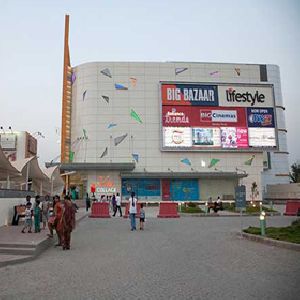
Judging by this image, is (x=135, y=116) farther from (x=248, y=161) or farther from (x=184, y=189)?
(x=248, y=161)

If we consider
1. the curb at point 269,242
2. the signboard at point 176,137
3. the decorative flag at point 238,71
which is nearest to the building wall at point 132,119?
the decorative flag at point 238,71

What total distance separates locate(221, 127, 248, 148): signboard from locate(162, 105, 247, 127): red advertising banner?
0.77 meters

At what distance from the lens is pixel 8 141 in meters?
68.8

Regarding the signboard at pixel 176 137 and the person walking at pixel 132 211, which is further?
the signboard at pixel 176 137

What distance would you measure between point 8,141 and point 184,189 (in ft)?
117

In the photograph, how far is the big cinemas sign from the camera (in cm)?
5547

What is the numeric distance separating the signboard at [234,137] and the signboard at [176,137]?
17.2ft

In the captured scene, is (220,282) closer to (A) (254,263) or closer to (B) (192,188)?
(A) (254,263)

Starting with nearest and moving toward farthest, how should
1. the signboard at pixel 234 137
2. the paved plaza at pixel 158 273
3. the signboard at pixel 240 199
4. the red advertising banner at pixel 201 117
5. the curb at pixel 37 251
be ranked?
1. the paved plaza at pixel 158 273
2. the curb at pixel 37 251
3. the signboard at pixel 240 199
4. the red advertising banner at pixel 201 117
5. the signboard at pixel 234 137

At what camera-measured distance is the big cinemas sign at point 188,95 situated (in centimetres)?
5547

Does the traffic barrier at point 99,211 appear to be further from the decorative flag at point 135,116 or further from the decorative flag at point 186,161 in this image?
the decorative flag at point 135,116

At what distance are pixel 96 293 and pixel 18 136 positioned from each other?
6881 centimetres

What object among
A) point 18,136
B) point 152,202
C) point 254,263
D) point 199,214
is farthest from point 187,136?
point 254,263

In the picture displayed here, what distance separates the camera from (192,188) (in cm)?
5431
